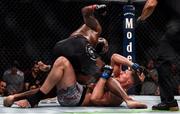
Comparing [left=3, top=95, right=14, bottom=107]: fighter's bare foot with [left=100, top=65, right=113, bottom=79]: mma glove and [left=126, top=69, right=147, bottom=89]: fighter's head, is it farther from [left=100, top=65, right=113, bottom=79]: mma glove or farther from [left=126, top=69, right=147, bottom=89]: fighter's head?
[left=126, top=69, right=147, bottom=89]: fighter's head

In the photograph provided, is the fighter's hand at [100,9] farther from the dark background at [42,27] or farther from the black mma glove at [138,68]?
the dark background at [42,27]

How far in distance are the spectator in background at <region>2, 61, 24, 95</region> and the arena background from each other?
629mm

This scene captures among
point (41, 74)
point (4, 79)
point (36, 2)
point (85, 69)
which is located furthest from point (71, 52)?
point (36, 2)

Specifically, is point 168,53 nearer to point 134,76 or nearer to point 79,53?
point 134,76

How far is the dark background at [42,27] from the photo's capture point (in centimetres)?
638

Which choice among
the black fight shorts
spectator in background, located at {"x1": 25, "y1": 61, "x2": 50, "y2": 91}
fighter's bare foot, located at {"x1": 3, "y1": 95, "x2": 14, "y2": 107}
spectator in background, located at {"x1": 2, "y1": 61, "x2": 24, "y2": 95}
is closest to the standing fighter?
the black fight shorts

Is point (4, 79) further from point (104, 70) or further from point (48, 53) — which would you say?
point (104, 70)

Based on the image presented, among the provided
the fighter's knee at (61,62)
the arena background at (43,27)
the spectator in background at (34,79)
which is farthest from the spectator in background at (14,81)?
the fighter's knee at (61,62)

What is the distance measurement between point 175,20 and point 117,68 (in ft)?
2.19

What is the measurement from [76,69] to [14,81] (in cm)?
237

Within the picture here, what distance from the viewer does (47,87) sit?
3.18m

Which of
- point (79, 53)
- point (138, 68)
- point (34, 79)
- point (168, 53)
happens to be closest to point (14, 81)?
point (34, 79)

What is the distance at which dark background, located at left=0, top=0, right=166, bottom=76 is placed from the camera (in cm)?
638

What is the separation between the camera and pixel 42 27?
659cm
